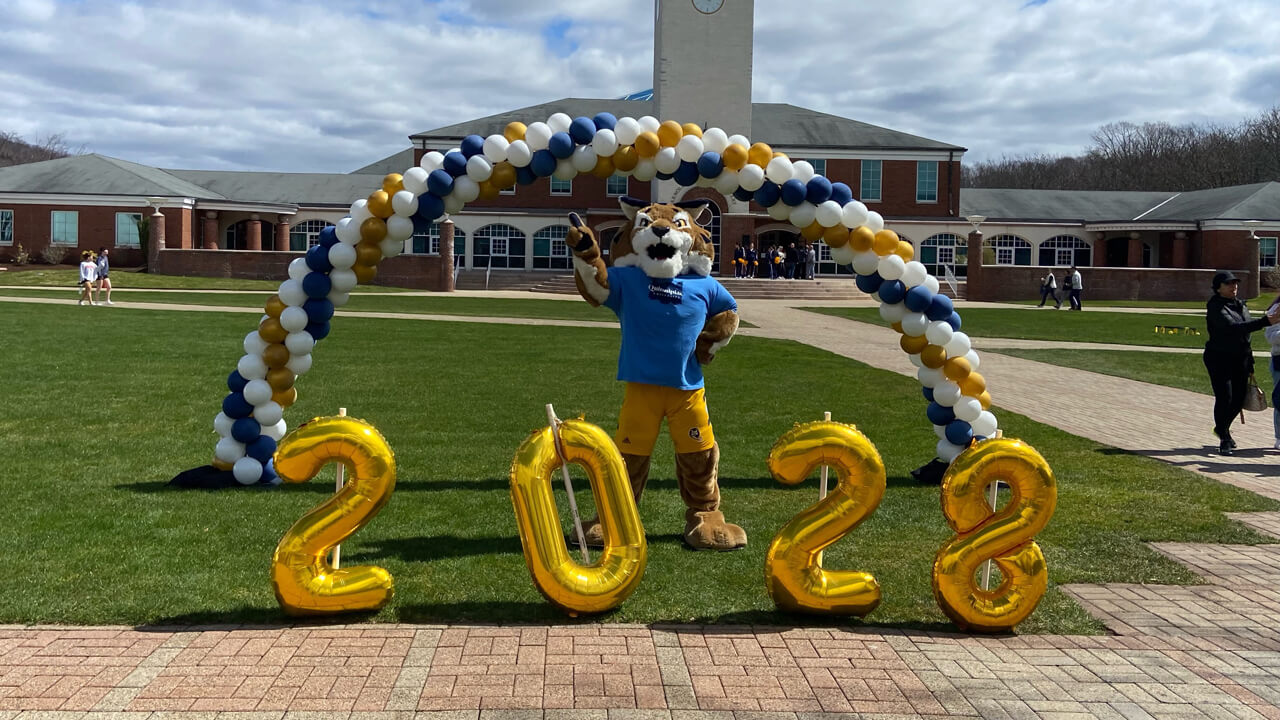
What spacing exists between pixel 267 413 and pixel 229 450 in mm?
402

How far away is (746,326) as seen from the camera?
26.1 m

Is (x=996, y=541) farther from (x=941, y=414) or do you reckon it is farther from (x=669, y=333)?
(x=941, y=414)

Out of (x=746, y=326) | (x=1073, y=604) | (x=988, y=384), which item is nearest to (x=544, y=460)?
(x=1073, y=604)

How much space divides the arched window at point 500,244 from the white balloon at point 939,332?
143 feet

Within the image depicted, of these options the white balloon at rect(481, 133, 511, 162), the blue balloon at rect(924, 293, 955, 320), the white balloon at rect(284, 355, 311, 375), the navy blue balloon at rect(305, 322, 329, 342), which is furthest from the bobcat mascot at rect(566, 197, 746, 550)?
the white balloon at rect(284, 355, 311, 375)

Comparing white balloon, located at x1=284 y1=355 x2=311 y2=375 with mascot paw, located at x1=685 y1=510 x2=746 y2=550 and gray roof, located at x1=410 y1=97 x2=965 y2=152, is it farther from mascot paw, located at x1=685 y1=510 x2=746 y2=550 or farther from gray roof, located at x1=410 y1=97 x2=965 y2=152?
gray roof, located at x1=410 y1=97 x2=965 y2=152

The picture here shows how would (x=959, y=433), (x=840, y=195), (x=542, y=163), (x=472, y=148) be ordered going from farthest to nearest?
(x=959, y=433) < (x=840, y=195) < (x=472, y=148) < (x=542, y=163)

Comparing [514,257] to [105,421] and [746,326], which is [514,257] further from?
[105,421]

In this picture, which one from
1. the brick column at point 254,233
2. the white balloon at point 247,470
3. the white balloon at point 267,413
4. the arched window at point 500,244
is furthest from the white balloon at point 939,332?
the brick column at point 254,233

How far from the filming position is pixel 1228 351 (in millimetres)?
10031

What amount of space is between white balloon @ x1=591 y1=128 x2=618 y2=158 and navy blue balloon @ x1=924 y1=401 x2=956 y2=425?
3.32 m

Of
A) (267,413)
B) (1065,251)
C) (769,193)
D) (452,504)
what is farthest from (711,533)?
(1065,251)

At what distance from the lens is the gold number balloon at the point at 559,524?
5090 mm

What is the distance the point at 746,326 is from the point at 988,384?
11.4 meters
